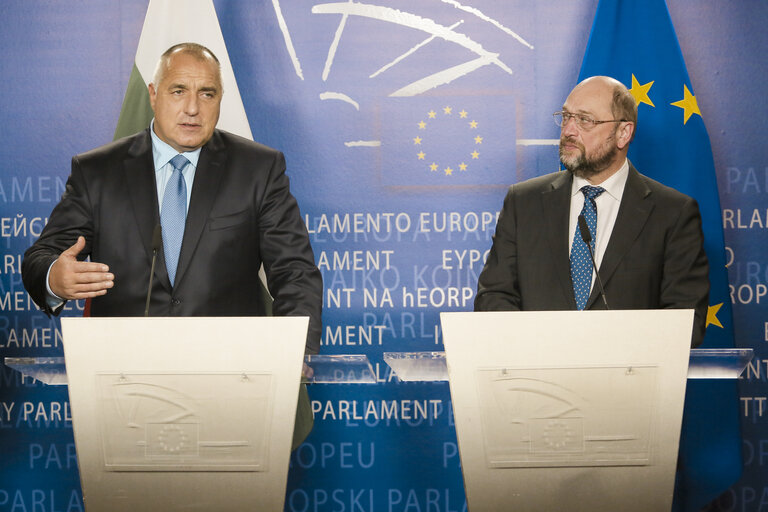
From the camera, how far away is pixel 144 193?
2881mm

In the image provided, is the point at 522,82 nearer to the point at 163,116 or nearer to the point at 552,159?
the point at 552,159

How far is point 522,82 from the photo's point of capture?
155 inches

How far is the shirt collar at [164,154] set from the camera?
297 centimetres

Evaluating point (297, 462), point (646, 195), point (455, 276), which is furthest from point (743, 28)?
point (297, 462)

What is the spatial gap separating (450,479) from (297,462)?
726mm

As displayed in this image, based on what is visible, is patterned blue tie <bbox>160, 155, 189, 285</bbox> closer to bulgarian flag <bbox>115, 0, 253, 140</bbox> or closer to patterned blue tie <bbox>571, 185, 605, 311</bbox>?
bulgarian flag <bbox>115, 0, 253, 140</bbox>

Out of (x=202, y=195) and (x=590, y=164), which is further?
(x=590, y=164)

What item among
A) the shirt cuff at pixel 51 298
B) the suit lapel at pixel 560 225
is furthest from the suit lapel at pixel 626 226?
the shirt cuff at pixel 51 298

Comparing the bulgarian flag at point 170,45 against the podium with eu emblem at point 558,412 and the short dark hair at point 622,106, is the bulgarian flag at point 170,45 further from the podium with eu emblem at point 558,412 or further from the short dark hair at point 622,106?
the podium with eu emblem at point 558,412

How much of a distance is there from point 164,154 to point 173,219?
28cm

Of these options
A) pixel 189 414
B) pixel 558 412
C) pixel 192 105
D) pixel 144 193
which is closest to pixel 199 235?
pixel 144 193

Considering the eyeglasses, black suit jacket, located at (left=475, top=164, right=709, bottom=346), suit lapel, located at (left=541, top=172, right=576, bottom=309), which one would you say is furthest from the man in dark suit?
the eyeglasses

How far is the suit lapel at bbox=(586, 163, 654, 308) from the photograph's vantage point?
9.53 feet

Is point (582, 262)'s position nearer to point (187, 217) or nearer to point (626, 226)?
point (626, 226)
